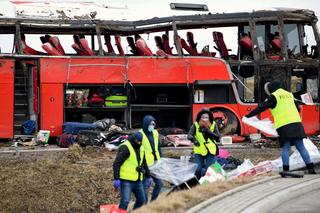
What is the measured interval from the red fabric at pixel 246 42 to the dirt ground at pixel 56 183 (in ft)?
13.9

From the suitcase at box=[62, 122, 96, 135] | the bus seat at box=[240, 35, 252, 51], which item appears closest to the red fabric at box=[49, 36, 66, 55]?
the suitcase at box=[62, 122, 96, 135]

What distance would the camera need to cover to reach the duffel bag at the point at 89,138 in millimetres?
16031

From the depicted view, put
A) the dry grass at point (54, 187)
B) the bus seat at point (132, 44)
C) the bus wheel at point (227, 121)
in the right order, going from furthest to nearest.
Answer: the bus seat at point (132, 44)
the bus wheel at point (227, 121)
the dry grass at point (54, 187)

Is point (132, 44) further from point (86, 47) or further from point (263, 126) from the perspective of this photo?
point (263, 126)

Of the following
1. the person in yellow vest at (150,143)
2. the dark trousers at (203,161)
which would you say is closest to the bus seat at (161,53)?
the dark trousers at (203,161)

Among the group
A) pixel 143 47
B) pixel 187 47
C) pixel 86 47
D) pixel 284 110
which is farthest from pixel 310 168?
pixel 86 47

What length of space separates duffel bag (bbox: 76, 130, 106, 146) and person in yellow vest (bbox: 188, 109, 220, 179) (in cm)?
499

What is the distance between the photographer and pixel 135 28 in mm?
17969

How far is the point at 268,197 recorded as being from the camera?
9.19 metres

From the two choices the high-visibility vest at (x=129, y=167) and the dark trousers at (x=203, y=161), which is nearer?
the high-visibility vest at (x=129, y=167)

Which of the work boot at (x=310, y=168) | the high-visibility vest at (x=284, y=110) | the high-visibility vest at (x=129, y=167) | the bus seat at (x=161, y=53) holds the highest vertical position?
the bus seat at (x=161, y=53)

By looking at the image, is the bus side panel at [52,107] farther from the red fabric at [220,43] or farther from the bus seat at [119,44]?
the red fabric at [220,43]

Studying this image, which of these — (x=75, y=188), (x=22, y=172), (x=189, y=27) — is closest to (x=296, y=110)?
(x=75, y=188)

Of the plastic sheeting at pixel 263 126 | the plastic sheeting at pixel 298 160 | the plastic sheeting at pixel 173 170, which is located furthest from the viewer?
the plastic sheeting at pixel 263 126
